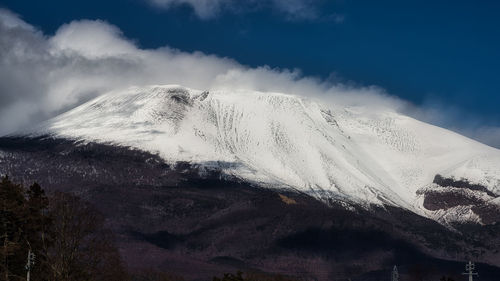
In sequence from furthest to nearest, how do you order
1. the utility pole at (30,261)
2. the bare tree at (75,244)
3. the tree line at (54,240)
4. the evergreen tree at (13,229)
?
the evergreen tree at (13,229) → the tree line at (54,240) → the bare tree at (75,244) → the utility pole at (30,261)

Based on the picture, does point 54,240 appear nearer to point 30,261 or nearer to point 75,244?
point 75,244

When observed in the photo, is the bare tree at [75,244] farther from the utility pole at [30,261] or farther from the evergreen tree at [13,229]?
the evergreen tree at [13,229]

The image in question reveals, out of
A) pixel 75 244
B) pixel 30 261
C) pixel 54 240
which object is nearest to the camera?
pixel 30 261

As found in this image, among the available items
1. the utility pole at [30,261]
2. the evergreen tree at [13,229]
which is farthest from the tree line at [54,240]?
the utility pole at [30,261]

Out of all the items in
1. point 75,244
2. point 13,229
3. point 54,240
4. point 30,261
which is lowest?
point 30,261

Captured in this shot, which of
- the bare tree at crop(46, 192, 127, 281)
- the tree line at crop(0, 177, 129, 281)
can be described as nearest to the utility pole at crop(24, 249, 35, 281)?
the tree line at crop(0, 177, 129, 281)

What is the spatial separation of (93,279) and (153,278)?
13182cm

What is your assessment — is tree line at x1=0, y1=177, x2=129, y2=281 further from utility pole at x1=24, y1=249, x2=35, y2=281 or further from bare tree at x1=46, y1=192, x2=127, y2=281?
utility pole at x1=24, y1=249, x2=35, y2=281

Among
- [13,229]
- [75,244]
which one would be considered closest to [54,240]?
[75,244]

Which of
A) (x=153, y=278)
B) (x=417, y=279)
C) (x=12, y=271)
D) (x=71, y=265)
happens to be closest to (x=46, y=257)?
(x=71, y=265)

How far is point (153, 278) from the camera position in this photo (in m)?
194

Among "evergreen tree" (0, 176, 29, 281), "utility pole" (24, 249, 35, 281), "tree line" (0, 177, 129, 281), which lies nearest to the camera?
"utility pole" (24, 249, 35, 281)

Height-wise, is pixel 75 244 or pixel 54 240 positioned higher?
pixel 54 240

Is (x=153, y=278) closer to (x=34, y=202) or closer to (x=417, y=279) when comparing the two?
(x=417, y=279)
